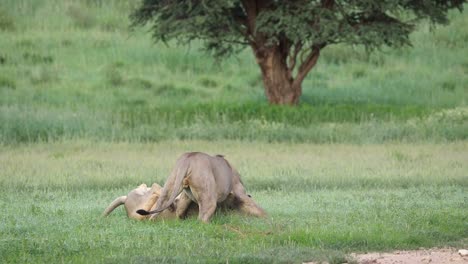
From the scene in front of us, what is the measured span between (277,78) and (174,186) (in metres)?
18.3

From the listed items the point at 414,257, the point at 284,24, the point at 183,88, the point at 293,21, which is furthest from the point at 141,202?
the point at 183,88

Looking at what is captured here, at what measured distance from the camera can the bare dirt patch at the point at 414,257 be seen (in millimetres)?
9398

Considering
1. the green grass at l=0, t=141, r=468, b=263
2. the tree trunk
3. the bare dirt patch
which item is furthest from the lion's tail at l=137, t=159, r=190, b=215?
the tree trunk

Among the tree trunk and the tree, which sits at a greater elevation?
the tree

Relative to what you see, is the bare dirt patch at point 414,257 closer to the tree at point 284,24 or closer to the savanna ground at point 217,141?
the savanna ground at point 217,141

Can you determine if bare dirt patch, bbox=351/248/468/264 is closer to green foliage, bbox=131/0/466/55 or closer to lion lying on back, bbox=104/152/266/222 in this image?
lion lying on back, bbox=104/152/266/222

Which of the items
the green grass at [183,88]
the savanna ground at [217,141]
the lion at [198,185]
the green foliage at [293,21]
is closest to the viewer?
the savanna ground at [217,141]

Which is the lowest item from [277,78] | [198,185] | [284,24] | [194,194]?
[277,78]

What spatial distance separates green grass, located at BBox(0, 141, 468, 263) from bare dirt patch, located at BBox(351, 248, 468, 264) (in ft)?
0.72

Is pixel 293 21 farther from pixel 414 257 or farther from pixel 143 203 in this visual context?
pixel 414 257

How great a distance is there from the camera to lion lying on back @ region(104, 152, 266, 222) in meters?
10.7

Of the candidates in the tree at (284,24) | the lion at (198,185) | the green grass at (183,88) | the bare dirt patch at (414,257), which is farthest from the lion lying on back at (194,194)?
the tree at (284,24)

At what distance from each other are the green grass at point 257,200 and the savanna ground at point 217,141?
3 centimetres

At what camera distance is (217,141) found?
22.3 meters
